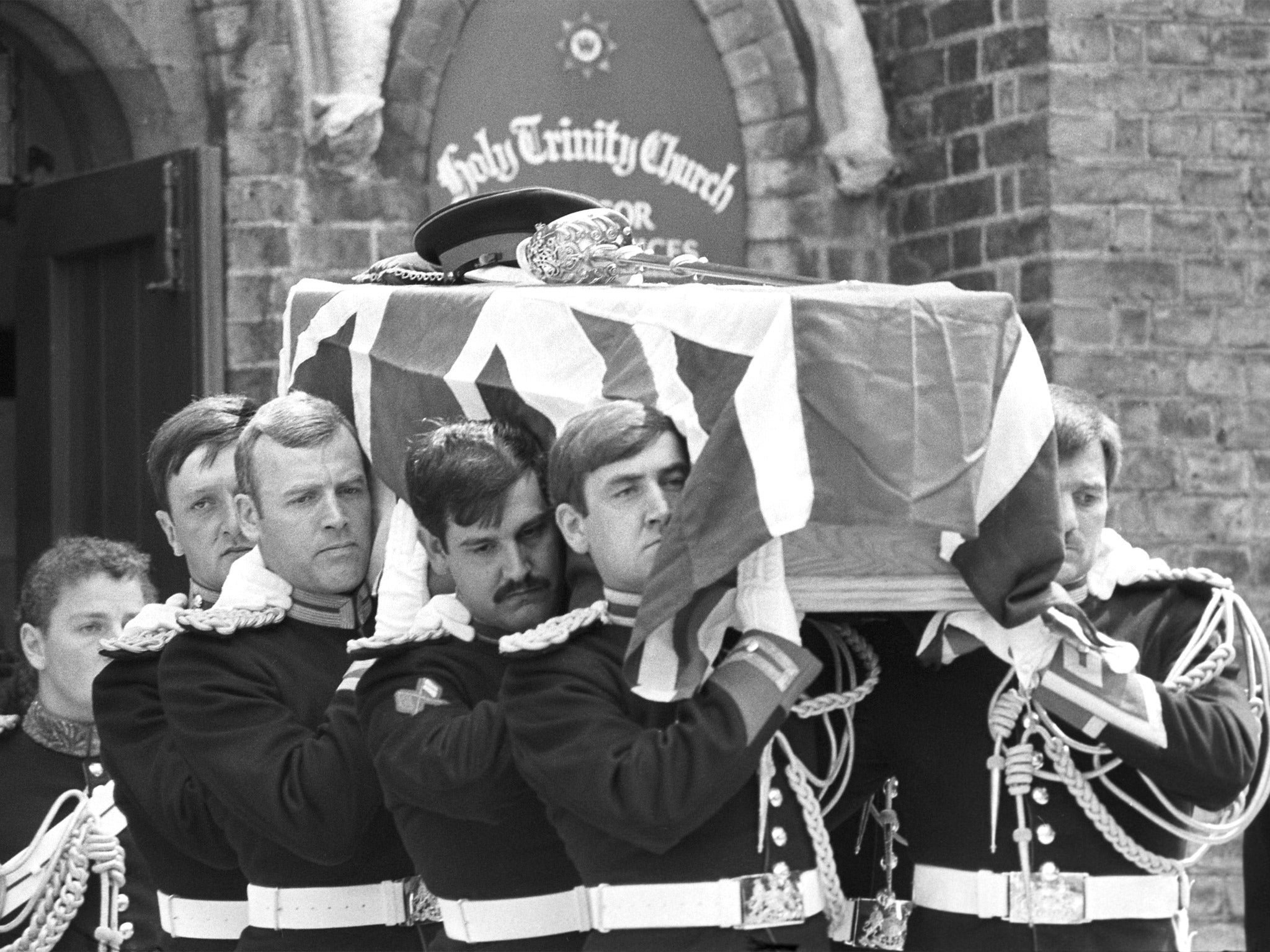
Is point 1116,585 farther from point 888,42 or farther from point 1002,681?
point 888,42

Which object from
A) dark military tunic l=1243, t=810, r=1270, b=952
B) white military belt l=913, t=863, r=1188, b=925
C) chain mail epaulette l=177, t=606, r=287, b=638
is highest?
chain mail epaulette l=177, t=606, r=287, b=638

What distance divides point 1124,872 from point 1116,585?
1.47ft

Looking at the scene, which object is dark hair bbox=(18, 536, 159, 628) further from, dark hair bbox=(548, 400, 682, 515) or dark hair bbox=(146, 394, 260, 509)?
dark hair bbox=(548, 400, 682, 515)

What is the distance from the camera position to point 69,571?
4.84 meters

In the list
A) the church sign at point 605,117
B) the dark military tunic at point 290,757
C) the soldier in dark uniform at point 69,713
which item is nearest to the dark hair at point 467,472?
the dark military tunic at point 290,757

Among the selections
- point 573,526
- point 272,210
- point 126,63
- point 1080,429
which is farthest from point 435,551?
point 126,63

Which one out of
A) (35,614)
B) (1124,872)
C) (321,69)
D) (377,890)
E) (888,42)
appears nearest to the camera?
(1124,872)

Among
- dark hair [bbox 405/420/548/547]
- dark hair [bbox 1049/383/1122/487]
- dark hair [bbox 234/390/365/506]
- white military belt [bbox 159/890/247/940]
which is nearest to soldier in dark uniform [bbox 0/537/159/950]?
white military belt [bbox 159/890/247/940]

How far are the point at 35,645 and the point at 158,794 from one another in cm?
83

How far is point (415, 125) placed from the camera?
6.82 meters

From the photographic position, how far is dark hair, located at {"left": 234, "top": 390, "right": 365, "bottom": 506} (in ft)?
13.0

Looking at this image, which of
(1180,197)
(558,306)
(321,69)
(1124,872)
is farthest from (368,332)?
(1180,197)

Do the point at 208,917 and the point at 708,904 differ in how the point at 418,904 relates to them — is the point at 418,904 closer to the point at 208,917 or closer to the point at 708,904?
the point at 208,917

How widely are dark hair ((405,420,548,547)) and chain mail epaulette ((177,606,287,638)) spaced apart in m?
0.43
